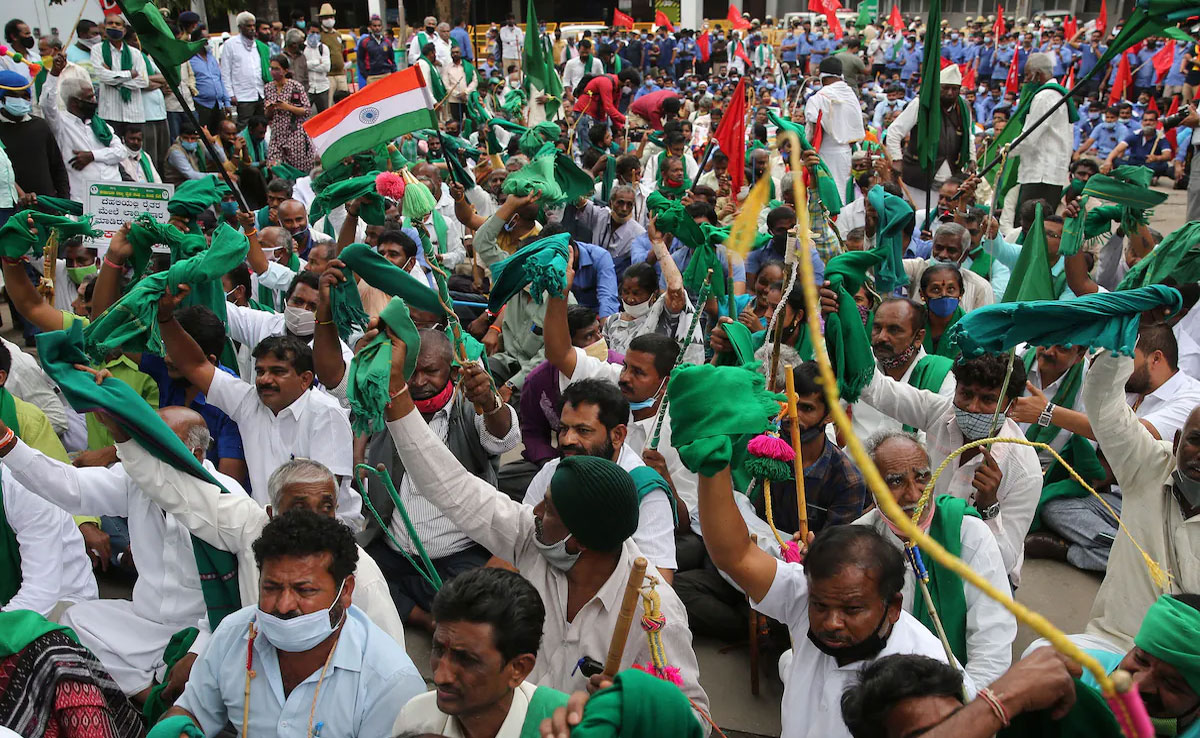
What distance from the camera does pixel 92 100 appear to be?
27.8 feet

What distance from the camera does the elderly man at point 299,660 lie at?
8.76 ft

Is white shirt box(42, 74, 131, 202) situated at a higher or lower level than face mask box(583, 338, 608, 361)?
higher

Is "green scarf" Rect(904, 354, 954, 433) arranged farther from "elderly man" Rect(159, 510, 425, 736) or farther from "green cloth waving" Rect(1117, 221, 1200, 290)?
"elderly man" Rect(159, 510, 425, 736)

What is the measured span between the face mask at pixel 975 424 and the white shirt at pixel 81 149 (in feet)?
25.4

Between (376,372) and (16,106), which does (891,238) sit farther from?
(16,106)

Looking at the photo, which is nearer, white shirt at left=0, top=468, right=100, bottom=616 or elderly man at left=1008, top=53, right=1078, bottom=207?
white shirt at left=0, top=468, right=100, bottom=616

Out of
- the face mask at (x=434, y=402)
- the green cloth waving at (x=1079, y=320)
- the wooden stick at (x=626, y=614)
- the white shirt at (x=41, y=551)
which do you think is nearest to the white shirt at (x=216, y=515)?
the white shirt at (x=41, y=551)

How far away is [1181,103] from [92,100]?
55.6ft

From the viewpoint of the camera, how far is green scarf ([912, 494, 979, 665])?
3275mm

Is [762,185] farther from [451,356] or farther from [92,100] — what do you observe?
[92,100]

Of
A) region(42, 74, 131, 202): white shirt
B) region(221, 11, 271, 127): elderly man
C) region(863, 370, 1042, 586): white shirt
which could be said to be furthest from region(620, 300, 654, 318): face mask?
region(221, 11, 271, 127): elderly man

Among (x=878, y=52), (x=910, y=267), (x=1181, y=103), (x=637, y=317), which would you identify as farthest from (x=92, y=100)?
(x=878, y=52)

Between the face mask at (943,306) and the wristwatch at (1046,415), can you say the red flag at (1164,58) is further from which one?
the wristwatch at (1046,415)

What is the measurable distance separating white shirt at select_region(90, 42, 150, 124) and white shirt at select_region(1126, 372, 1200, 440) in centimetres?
972
